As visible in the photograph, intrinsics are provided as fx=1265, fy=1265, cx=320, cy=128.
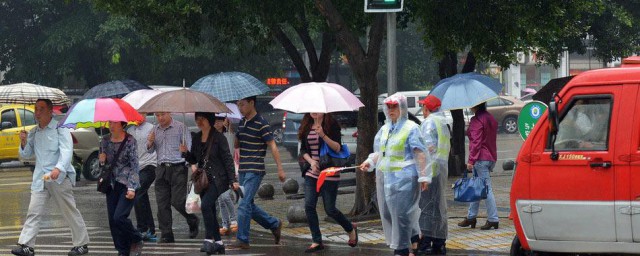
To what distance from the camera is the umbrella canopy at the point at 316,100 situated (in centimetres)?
A: 1251

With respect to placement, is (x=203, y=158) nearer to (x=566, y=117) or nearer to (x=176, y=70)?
(x=566, y=117)

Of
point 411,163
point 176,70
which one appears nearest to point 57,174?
point 411,163

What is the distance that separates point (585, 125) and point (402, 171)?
2.13 meters

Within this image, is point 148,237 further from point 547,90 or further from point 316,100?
point 547,90

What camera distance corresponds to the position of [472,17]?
15.7 meters

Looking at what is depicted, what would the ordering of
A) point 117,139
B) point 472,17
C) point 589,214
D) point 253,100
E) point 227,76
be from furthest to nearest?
1. point 472,17
2. point 227,76
3. point 253,100
4. point 117,139
5. point 589,214

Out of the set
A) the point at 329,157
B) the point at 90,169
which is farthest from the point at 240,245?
the point at 90,169

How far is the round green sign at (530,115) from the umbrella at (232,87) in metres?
2.86

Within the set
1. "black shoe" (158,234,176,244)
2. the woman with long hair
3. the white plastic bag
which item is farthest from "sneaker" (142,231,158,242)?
the woman with long hair

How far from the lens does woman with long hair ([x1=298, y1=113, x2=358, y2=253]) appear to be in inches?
500

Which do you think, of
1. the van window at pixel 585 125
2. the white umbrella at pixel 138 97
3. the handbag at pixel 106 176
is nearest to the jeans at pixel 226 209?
the white umbrella at pixel 138 97

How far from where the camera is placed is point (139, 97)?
14.6 m

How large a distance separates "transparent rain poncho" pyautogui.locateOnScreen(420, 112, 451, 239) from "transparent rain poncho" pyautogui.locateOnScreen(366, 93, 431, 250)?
835mm

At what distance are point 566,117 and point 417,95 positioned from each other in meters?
31.2
